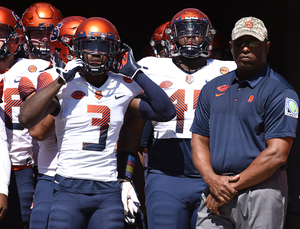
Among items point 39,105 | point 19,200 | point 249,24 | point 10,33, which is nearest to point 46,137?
point 39,105

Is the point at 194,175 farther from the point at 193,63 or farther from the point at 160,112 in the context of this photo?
the point at 193,63

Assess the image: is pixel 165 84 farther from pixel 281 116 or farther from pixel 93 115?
pixel 281 116

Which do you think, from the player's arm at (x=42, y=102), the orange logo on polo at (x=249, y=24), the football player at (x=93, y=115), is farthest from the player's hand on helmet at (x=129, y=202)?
the orange logo on polo at (x=249, y=24)

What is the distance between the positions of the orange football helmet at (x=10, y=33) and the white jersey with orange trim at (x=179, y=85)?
100 cm

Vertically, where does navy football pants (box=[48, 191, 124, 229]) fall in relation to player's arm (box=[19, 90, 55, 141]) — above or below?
below

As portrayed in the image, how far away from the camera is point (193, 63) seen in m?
3.15

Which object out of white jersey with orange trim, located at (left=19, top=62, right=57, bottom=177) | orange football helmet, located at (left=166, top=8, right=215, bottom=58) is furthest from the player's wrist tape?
orange football helmet, located at (left=166, top=8, right=215, bottom=58)

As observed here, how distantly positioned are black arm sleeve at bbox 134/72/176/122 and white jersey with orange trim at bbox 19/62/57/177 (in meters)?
0.66

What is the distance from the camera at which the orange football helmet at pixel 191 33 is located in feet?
10.3

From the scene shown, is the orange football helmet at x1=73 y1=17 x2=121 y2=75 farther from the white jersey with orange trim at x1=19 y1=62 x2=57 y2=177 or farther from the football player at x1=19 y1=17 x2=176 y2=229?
the white jersey with orange trim at x1=19 y1=62 x2=57 y2=177

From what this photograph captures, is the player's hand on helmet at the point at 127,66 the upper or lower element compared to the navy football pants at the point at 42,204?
upper

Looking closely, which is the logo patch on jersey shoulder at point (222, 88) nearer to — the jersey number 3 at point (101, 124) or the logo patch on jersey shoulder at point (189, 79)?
the logo patch on jersey shoulder at point (189, 79)

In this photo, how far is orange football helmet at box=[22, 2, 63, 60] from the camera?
382cm

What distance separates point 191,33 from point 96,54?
31.5 inches
